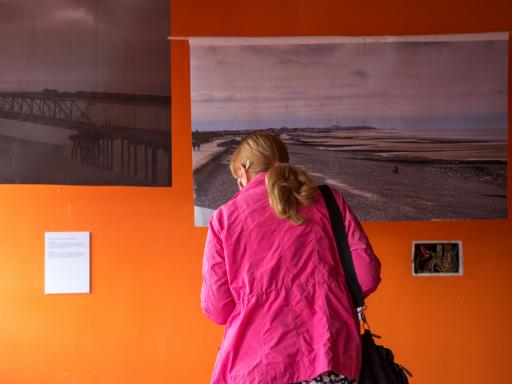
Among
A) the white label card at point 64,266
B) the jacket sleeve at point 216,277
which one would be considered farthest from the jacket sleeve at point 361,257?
the white label card at point 64,266

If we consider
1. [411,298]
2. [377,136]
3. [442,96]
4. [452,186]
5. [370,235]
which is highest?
[442,96]

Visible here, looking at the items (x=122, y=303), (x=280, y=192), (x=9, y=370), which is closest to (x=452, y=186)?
(x=280, y=192)

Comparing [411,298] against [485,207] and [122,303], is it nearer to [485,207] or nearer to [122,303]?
[485,207]

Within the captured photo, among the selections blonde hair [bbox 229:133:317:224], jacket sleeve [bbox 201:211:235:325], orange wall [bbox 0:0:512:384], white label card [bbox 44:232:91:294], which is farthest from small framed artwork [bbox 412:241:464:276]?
white label card [bbox 44:232:91:294]

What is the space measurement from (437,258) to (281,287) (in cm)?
147

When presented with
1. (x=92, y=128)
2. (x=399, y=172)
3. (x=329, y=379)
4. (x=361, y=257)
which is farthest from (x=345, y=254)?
(x=92, y=128)

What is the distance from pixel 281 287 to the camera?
179cm

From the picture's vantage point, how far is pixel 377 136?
2.99 m

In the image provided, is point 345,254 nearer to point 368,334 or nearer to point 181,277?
point 368,334

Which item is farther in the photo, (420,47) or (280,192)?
(420,47)

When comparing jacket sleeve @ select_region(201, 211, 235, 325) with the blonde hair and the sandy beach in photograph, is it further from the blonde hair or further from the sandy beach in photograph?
the sandy beach in photograph

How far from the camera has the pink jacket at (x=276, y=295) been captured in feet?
5.74

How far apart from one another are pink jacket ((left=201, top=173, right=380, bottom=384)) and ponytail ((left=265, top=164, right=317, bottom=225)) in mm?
29

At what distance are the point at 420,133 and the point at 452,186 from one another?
305 mm
